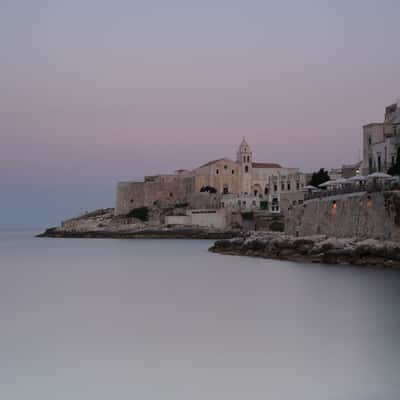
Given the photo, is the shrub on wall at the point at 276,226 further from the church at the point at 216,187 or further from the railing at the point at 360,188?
the railing at the point at 360,188

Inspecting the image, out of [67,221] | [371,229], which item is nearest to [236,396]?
[371,229]

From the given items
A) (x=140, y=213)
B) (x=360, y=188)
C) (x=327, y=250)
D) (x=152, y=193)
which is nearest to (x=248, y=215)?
(x=140, y=213)

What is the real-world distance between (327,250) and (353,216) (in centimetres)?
167

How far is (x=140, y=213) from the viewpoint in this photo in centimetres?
6256

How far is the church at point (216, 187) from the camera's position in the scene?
54656 mm

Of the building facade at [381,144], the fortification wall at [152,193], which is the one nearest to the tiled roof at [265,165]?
the fortification wall at [152,193]

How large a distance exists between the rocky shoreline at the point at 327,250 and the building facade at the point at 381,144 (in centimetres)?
629

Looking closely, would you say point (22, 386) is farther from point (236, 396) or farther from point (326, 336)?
point (326, 336)

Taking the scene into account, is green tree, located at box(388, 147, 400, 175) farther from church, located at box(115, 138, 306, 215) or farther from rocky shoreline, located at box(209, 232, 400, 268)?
church, located at box(115, 138, 306, 215)

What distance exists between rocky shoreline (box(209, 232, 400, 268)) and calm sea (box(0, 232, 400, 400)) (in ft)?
3.02

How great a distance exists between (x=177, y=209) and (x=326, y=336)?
49.6 metres

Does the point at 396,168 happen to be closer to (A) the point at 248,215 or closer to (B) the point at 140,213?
(A) the point at 248,215

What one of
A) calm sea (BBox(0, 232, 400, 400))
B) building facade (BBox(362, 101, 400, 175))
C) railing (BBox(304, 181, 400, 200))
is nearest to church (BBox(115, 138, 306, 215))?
building facade (BBox(362, 101, 400, 175))

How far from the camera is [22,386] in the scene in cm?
837
